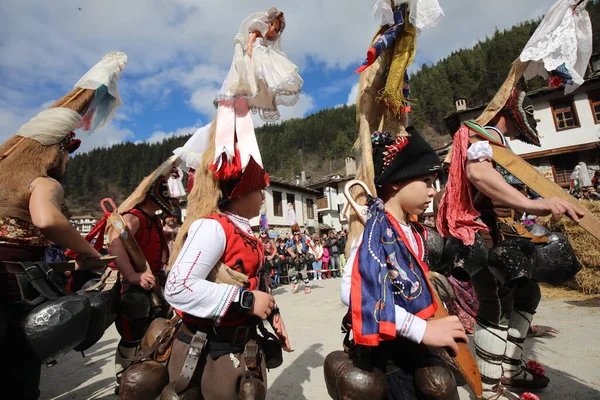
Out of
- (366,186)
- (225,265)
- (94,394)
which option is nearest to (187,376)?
(225,265)

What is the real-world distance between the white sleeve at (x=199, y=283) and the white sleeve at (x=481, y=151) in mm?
1824

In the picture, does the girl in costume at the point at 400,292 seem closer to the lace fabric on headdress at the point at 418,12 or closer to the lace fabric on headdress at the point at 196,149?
the lace fabric on headdress at the point at 418,12

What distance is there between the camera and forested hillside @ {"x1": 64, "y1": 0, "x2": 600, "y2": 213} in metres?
57.3

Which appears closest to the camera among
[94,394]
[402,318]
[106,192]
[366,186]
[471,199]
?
[402,318]

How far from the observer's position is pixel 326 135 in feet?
292

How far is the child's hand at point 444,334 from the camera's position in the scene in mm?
1383

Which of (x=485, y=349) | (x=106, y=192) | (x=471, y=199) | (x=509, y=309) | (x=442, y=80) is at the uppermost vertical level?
(x=442, y=80)

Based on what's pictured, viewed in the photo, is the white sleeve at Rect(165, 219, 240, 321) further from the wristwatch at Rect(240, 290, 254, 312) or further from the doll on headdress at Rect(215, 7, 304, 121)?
the doll on headdress at Rect(215, 7, 304, 121)

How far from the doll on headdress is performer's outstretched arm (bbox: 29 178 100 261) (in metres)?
1.16

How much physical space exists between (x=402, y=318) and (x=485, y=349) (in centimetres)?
158

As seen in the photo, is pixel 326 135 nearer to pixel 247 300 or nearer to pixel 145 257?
pixel 145 257

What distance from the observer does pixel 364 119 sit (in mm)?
2248

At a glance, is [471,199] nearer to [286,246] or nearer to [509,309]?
[509,309]

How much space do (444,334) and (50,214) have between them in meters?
2.21
